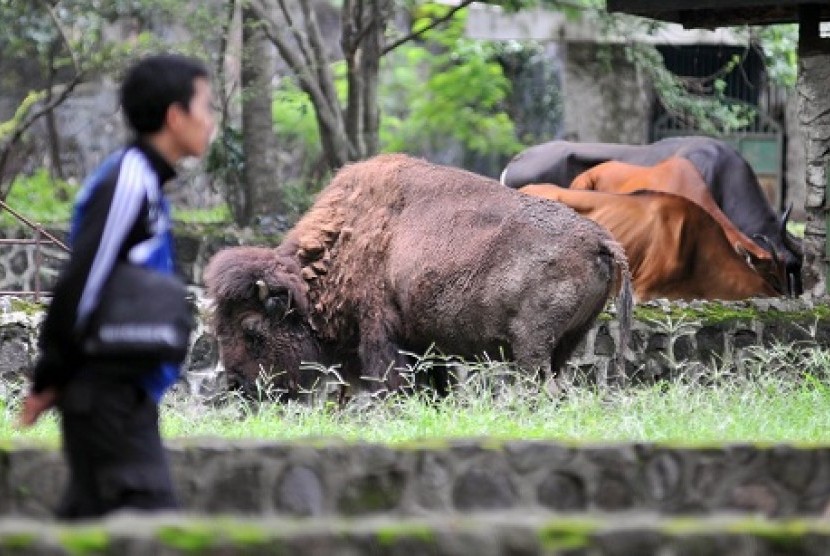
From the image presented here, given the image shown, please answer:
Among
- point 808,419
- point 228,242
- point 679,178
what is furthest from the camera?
point 228,242

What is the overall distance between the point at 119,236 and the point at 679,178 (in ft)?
39.6

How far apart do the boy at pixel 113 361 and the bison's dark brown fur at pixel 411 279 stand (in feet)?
18.5

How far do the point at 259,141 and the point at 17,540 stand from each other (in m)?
16.0

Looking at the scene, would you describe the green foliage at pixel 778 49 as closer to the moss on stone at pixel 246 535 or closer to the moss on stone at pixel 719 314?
the moss on stone at pixel 719 314

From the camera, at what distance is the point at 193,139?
5137 mm

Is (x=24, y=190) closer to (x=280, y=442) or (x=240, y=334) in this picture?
(x=240, y=334)

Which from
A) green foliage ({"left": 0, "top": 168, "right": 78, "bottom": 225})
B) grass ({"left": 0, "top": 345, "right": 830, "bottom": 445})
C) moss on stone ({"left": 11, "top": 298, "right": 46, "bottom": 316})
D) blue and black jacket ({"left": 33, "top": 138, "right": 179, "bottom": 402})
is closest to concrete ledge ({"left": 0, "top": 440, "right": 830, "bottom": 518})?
blue and black jacket ({"left": 33, "top": 138, "right": 179, "bottom": 402})

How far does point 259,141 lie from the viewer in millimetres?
19375

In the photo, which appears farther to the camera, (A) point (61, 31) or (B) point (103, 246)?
(A) point (61, 31)

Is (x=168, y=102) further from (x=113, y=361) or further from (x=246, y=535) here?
(x=246, y=535)

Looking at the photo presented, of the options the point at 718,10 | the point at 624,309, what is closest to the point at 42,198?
the point at 718,10

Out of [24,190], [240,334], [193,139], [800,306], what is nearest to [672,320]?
[800,306]

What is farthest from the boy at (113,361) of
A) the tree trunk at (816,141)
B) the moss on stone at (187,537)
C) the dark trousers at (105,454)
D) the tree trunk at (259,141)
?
the tree trunk at (259,141)

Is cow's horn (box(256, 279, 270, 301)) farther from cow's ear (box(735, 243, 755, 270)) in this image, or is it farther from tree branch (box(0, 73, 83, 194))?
tree branch (box(0, 73, 83, 194))
